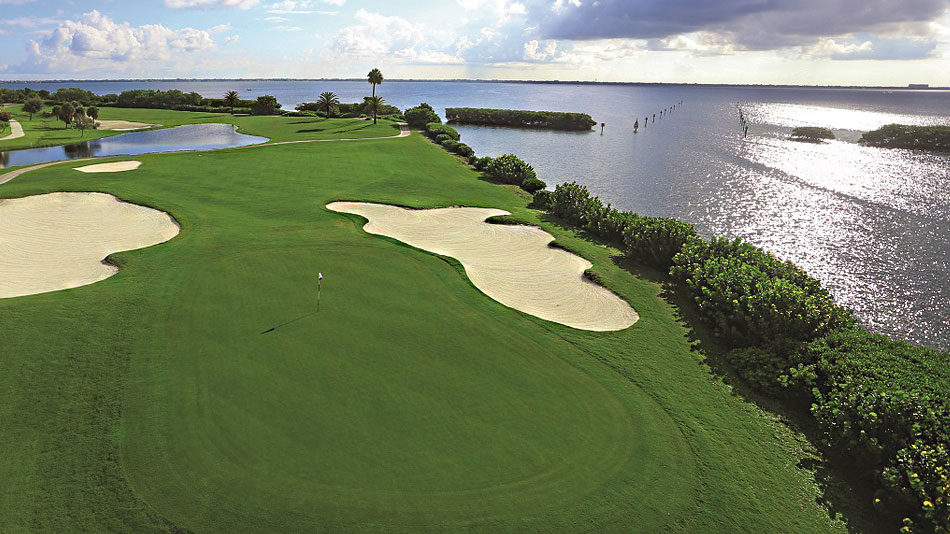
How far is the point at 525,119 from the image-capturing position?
107688 millimetres

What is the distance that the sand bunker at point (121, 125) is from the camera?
69000 millimetres

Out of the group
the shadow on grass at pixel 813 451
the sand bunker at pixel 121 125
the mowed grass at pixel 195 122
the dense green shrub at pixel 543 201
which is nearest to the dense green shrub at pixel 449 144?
the mowed grass at pixel 195 122

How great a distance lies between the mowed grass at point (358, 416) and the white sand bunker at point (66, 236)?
2039 millimetres

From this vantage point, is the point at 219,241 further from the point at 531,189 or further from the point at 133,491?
the point at 531,189

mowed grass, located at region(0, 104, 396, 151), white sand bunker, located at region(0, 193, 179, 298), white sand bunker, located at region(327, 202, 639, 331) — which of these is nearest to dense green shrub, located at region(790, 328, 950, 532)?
white sand bunker, located at region(327, 202, 639, 331)

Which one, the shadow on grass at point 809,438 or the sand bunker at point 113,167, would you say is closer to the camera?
the shadow on grass at point 809,438

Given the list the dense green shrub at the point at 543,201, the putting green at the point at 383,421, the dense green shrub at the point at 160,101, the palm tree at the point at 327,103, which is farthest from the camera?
the dense green shrub at the point at 160,101

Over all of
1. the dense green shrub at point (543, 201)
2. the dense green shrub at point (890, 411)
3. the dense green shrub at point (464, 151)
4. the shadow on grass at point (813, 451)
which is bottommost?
the shadow on grass at point (813, 451)

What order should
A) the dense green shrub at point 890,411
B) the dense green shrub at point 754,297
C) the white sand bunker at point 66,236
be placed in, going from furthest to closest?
the white sand bunker at point 66,236 → the dense green shrub at point 754,297 → the dense green shrub at point 890,411

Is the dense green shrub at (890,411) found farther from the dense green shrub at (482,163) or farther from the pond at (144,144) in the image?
the pond at (144,144)

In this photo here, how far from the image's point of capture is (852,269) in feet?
93.5

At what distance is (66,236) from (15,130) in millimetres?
56605

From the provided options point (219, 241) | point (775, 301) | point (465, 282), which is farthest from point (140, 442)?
point (775, 301)

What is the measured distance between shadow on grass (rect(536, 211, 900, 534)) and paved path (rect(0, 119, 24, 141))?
74.0 meters
